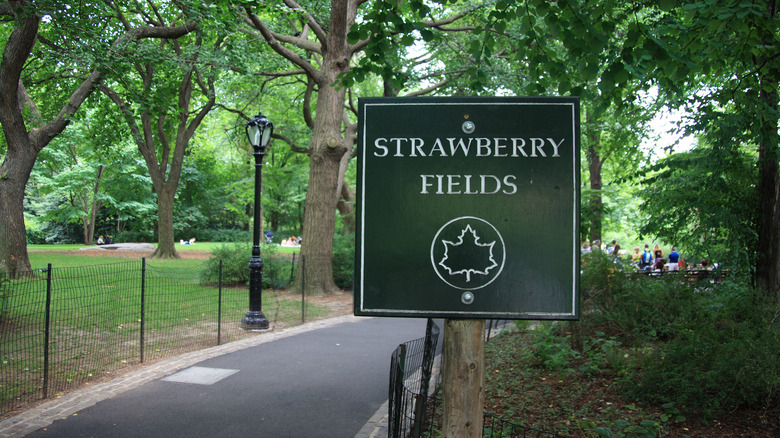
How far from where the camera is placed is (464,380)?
255 cm

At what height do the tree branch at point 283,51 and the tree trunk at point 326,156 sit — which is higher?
the tree branch at point 283,51

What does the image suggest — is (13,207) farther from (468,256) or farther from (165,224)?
(468,256)

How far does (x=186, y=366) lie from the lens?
26.6ft

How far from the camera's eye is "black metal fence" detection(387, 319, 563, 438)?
405 centimetres

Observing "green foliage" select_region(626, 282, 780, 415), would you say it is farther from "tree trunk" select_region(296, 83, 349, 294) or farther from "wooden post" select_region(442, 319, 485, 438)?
"tree trunk" select_region(296, 83, 349, 294)

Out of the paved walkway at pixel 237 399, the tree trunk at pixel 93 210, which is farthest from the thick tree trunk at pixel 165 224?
the tree trunk at pixel 93 210

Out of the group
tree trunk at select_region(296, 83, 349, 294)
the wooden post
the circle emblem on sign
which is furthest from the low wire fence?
the circle emblem on sign

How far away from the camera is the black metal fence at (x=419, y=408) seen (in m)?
4.05

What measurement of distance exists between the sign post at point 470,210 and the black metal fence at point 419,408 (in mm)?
1156

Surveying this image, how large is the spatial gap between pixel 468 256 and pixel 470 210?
0.19m

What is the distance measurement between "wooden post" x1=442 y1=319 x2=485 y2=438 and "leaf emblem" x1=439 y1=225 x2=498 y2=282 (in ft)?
1.08

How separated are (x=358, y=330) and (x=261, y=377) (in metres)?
4.49

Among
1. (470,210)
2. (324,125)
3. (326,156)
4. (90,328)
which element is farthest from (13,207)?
(470,210)

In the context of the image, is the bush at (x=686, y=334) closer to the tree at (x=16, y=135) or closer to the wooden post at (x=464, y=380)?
A: the wooden post at (x=464, y=380)
